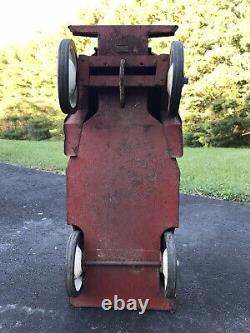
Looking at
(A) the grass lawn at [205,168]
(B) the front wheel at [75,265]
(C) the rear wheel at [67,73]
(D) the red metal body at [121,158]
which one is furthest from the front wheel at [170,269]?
(A) the grass lawn at [205,168]

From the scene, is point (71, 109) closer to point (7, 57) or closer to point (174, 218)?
point (174, 218)

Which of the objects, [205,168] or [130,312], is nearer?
[130,312]

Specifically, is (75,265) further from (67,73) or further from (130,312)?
(67,73)

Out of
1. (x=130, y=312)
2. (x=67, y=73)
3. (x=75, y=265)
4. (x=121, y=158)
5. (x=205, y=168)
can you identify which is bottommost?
(x=205, y=168)

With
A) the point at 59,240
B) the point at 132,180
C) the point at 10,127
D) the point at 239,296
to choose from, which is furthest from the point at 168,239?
the point at 10,127

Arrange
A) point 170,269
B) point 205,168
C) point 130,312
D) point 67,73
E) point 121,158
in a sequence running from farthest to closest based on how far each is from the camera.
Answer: point 205,168
point 130,312
point 121,158
point 170,269
point 67,73

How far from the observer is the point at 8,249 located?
361 cm

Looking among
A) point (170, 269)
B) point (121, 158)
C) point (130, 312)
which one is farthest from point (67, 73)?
point (130, 312)

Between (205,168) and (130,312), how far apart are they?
17.7 ft

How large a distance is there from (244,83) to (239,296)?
1096 cm

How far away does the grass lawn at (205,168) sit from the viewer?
5.80 meters

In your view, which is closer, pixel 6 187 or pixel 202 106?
pixel 6 187

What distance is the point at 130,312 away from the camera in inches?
100

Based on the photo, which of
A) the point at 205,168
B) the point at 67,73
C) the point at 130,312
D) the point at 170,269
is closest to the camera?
the point at 67,73
